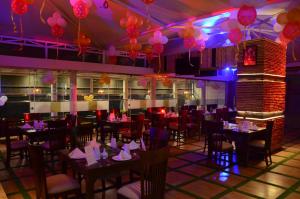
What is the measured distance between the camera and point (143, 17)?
20.1 ft

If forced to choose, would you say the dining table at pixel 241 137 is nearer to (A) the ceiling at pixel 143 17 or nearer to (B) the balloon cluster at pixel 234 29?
(B) the balloon cluster at pixel 234 29

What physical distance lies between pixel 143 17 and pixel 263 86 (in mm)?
A: 3503

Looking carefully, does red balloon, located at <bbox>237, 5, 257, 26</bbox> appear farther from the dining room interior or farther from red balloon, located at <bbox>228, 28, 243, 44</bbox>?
red balloon, located at <bbox>228, 28, 243, 44</bbox>

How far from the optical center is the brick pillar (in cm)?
605

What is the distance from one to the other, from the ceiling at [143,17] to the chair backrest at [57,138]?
3.02m

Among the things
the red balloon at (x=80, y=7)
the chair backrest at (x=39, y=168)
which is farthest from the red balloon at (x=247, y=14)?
the chair backrest at (x=39, y=168)

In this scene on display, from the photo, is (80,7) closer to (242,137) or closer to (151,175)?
(151,175)

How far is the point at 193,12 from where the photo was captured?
5465 mm

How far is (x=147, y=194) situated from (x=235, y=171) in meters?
3.01

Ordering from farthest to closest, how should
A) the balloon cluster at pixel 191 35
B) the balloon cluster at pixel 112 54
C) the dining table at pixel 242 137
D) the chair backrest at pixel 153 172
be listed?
the balloon cluster at pixel 112 54
the balloon cluster at pixel 191 35
the dining table at pixel 242 137
the chair backrest at pixel 153 172

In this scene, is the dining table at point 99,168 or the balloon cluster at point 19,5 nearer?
the dining table at point 99,168

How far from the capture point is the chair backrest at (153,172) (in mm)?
2600

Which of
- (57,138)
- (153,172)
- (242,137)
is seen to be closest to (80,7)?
(153,172)

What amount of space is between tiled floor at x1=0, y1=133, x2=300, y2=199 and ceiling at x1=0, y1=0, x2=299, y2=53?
3.16 m
